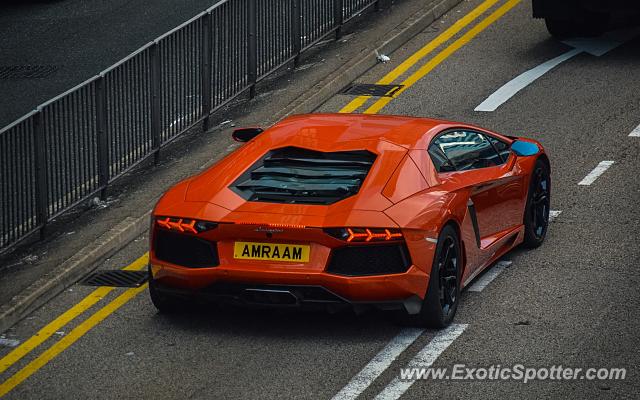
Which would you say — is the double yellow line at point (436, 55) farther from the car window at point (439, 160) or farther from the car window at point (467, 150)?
the car window at point (439, 160)

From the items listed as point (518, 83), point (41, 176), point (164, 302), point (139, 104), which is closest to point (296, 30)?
point (518, 83)

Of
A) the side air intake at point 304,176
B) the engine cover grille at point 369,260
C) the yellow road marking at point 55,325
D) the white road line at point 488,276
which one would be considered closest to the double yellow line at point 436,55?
the white road line at point 488,276

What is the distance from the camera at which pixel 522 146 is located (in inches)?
448

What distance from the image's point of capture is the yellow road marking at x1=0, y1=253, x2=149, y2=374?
9.80 metres

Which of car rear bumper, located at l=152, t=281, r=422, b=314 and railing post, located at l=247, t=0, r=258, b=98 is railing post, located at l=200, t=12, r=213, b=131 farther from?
car rear bumper, located at l=152, t=281, r=422, b=314

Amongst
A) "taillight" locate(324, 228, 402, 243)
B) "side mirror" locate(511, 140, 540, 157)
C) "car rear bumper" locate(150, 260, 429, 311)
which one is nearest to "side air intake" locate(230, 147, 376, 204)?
"taillight" locate(324, 228, 402, 243)

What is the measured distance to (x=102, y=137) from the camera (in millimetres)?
13477

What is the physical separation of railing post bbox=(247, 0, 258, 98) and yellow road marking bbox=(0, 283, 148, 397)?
5882mm

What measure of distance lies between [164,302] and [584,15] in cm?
1014

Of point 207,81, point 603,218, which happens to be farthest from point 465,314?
point 207,81

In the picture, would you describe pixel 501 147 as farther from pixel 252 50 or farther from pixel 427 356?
pixel 252 50

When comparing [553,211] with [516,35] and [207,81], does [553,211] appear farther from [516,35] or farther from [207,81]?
[516,35]

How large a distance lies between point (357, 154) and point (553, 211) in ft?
10.3

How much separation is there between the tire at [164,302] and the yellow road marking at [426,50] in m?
6.31
